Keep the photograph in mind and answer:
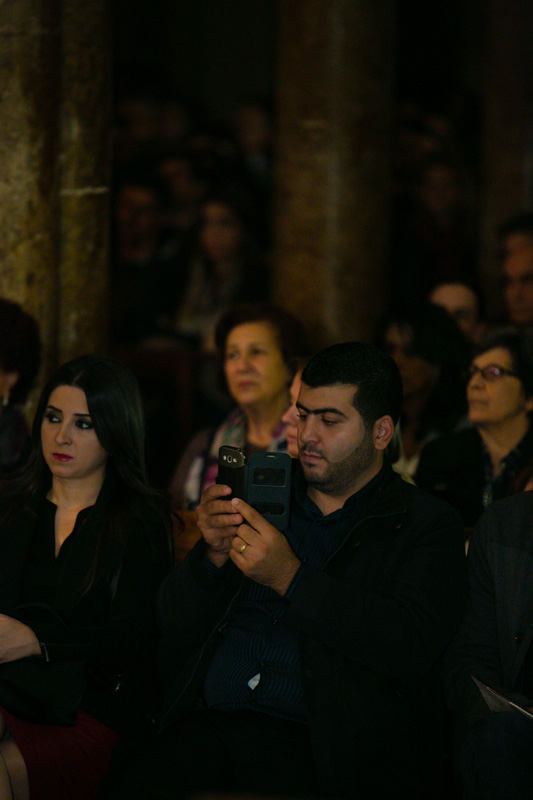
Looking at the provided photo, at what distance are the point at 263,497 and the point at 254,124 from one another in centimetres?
650

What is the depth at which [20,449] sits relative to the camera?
3.94 m

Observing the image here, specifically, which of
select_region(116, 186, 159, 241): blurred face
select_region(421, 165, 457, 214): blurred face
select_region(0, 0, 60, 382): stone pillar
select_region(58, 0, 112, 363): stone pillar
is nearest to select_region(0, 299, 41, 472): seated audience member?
select_region(0, 0, 60, 382): stone pillar

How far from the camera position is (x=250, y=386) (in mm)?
4289

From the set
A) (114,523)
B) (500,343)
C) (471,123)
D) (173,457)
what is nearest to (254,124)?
(471,123)

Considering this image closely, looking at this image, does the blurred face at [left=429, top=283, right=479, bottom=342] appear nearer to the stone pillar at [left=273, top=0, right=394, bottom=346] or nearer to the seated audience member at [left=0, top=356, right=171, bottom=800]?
the stone pillar at [left=273, top=0, right=394, bottom=346]

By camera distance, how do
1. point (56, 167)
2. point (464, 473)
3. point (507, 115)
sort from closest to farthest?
point (464, 473) < point (56, 167) < point (507, 115)

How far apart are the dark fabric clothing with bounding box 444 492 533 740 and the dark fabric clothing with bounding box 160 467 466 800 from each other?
6 cm

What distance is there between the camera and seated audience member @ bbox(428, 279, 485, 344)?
525cm

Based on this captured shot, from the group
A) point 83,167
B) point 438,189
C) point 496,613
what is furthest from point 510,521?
point 438,189

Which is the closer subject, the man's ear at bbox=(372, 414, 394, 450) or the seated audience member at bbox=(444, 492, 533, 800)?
the seated audience member at bbox=(444, 492, 533, 800)

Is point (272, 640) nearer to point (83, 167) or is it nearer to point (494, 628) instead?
point (494, 628)

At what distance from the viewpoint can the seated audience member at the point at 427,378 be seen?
4363 mm

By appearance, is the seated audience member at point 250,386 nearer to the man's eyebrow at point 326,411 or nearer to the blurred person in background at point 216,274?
the man's eyebrow at point 326,411

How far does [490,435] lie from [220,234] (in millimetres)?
3691
